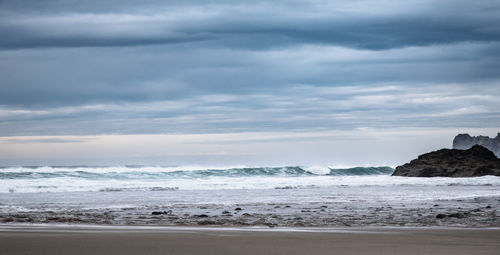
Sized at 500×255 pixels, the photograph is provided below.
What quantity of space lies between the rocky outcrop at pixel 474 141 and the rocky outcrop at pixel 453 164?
32753mm

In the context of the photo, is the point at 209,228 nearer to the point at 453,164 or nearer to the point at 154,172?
the point at 453,164

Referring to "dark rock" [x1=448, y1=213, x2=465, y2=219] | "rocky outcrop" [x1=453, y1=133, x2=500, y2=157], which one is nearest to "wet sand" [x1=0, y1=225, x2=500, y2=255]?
"dark rock" [x1=448, y1=213, x2=465, y2=219]

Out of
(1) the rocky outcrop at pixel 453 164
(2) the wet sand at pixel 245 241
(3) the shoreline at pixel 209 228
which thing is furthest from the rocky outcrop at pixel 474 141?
(2) the wet sand at pixel 245 241

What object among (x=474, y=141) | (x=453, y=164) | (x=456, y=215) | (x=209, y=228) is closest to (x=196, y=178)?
(x=453, y=164)

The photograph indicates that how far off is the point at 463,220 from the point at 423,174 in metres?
32.8

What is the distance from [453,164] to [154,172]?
85.1 feet

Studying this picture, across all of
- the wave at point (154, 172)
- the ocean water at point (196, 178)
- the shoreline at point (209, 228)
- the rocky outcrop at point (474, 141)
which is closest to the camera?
the shoreline at point (209, 228)

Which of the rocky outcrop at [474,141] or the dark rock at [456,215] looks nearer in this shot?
the dark rock at [456,215]

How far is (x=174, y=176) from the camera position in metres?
48.8

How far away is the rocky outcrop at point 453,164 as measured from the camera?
41125 mm

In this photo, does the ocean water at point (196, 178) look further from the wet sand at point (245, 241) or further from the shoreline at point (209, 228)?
the wet sand at point (245, 241)

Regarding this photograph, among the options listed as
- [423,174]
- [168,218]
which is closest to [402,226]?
[168,218]

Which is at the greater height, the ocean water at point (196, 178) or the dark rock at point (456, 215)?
the ocean water at point (196, 178)

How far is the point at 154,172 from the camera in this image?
50688mm
